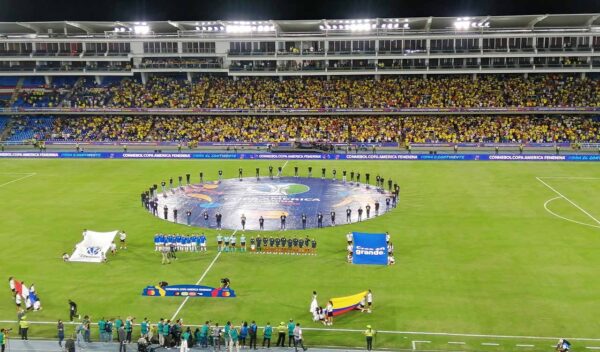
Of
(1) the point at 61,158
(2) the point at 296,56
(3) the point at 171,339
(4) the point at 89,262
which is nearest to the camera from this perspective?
(3) the point at 171,339

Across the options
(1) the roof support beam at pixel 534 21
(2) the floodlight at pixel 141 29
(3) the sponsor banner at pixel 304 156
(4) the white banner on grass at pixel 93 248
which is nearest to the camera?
(4) the white banner on grass at pixel 93 248

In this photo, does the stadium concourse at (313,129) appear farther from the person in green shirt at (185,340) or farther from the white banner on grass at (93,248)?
the person in green shirt at (185,340)

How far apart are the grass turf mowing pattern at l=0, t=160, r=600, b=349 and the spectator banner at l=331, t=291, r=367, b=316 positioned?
436 millimetres

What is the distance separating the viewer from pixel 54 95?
285 ft

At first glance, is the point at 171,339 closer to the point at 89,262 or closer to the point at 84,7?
the point at 89,262

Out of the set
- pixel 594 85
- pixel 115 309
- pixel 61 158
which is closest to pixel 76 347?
pixel 115 309

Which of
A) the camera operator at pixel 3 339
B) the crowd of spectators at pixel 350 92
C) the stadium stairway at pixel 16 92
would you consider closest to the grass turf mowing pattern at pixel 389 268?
the camera operator at pixel 3 339

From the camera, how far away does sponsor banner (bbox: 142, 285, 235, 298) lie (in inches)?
1089

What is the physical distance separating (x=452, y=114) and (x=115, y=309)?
204 ft

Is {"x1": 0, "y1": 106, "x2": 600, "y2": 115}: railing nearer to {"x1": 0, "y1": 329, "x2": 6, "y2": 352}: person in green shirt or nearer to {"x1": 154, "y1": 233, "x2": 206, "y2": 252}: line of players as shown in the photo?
{"x1": 154, "y1": 233, "x2": 206, "y2": 252}: line of players

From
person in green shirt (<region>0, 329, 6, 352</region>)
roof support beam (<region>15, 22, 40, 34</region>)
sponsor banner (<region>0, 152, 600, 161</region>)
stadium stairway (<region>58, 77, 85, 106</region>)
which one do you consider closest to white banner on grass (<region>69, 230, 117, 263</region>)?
person in green shirt (<region>0, 329, 6, 352</region>)

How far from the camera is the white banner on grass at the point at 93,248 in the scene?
33.2 meters

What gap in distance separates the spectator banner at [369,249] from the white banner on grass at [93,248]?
47.5 ft

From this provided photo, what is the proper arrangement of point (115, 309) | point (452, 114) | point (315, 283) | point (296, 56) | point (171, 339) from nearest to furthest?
point (171, 339), point (115, 309), point (315, 283), point (452, 114), point (296, 56)
